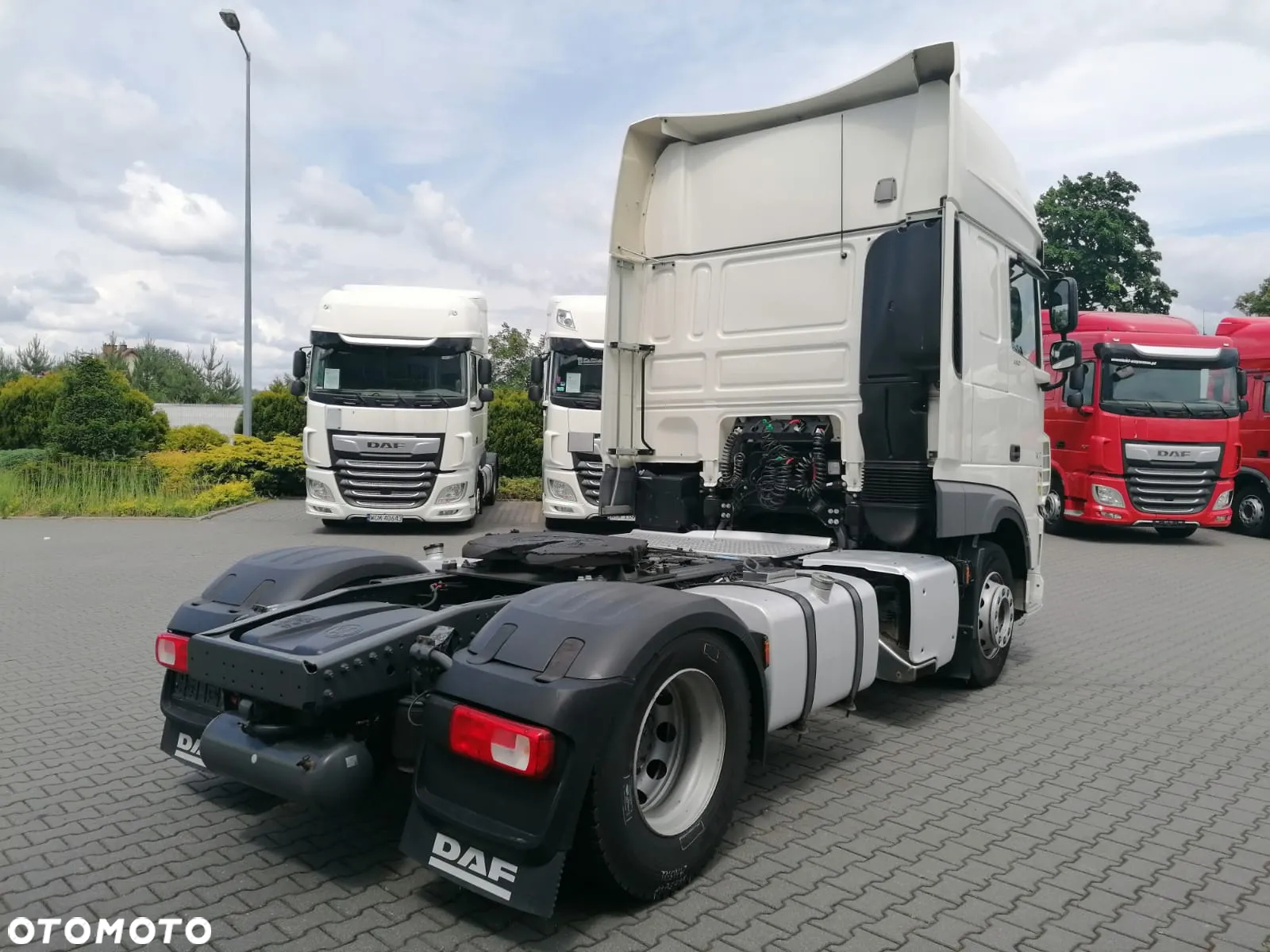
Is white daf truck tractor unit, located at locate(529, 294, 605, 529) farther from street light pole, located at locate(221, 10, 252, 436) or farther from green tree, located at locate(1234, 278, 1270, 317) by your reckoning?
green tree, located at locate(1234, 278, 1270, 317)

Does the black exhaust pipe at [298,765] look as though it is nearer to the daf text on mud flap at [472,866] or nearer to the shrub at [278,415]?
the daf text on mud flap at [472,866]

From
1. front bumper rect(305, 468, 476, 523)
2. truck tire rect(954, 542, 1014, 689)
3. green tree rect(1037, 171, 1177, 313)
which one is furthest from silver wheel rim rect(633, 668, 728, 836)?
green tree rect(1037, 171, 1177, 313)

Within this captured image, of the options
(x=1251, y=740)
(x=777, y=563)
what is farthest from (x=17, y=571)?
(x=1251, y=740)

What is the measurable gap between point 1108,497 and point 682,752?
42.5ft

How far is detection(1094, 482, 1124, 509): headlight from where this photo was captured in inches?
567

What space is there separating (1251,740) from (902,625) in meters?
2.06

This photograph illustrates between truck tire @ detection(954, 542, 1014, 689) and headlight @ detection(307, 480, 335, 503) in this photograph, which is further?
headlight @ detection(307, 480, 335, 503)

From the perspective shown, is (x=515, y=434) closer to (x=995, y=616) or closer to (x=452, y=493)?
(x=452, y=493)

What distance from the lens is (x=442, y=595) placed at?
14.6 ft

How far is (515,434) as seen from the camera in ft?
Result: 73.9

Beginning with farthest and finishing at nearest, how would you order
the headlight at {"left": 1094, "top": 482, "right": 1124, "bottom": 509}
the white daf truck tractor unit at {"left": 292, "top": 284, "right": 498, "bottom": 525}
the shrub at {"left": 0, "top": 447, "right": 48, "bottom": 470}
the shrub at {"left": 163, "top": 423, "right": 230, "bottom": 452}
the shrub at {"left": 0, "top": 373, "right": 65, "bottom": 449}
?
the shrub at {"left": 0, "top": 373, "right": 65, "bottom": 449} < the shrub at {"left": 163, "top": 423, "right": 230, "bottom": 452} < the shrub at {"left": 0, "top": 447, "right": 48, "bottom": 470} < the headlight at {"left": 1094, "top": 482, "right": 1124, "bottom": 509} < the white daf truck tractor unit at {"left": 292, "top": 284, "right": 498, "bottom": 525}

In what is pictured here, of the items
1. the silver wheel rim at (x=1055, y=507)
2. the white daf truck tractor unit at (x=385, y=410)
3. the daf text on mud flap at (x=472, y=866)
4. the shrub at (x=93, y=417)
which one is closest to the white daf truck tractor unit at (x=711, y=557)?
the daf text on mud flap at (x=472, y=866)

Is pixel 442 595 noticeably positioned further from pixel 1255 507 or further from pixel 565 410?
pixel 1255 507

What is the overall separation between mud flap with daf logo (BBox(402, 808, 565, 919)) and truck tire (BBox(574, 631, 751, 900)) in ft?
0.68
